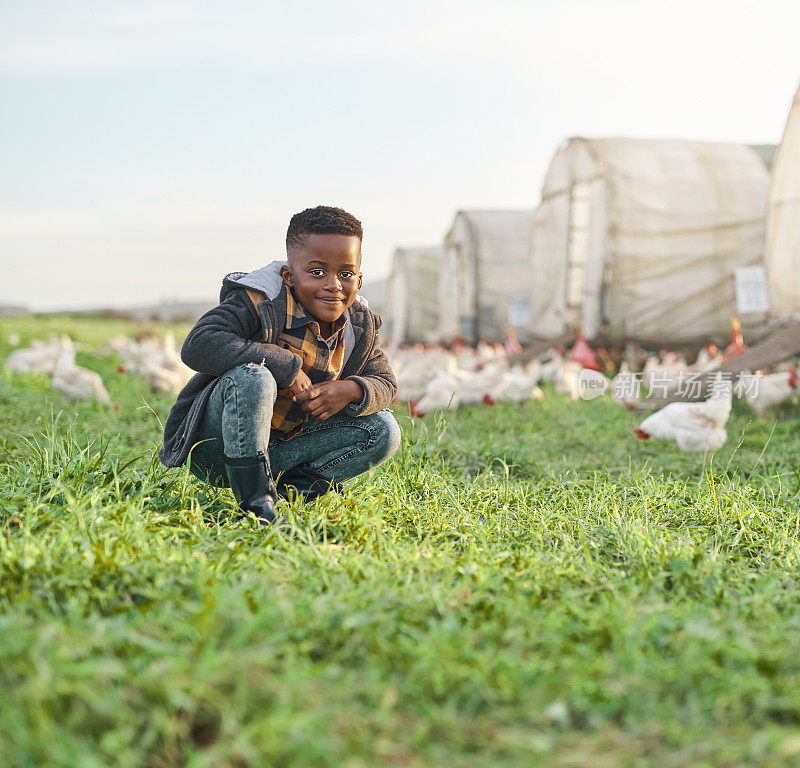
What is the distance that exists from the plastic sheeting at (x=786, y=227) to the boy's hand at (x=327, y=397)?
588 cm

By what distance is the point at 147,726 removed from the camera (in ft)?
4.54

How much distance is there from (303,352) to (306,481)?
54 cm

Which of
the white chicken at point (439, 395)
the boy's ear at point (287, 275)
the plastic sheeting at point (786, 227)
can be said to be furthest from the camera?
the plastic sheeting at point (786, 227)

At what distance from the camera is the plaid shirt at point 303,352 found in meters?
2.55

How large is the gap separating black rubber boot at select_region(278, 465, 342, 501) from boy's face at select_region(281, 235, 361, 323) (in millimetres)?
653

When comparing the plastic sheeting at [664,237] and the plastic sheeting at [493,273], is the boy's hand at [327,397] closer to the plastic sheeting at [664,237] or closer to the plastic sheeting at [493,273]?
the plastic sheeting at [664,237]

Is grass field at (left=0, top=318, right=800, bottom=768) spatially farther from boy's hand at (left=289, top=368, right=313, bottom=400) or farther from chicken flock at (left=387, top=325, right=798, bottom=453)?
chicken flock at (left=387, top=325, right=798, bottom=453)

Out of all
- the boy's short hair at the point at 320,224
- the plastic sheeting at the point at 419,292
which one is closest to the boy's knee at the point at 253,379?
the boy's short hair at the point at 320,224

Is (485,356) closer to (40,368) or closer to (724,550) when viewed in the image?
(40,368)

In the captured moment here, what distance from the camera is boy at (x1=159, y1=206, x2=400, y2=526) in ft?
7.97

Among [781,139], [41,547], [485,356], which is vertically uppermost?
[781,139]

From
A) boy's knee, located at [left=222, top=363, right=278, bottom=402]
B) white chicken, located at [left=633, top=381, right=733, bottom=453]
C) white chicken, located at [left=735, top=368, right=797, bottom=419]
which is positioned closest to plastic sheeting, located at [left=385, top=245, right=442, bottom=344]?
white chicken, located at [left=735, top=368, right=797, bottom=419]

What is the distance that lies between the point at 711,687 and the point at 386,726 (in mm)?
713

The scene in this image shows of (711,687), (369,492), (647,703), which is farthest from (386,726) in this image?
(369,492)
